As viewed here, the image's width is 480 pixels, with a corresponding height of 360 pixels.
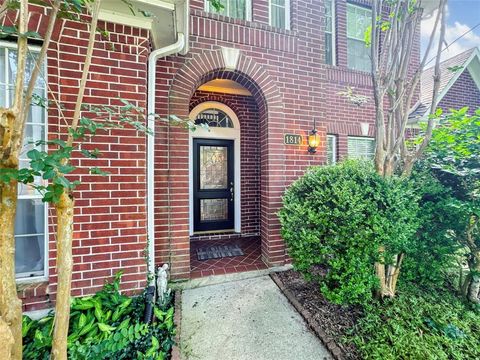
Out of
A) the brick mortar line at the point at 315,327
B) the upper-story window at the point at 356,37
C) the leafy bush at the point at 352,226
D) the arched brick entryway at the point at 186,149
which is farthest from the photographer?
the upper-story window at the point at 356,37

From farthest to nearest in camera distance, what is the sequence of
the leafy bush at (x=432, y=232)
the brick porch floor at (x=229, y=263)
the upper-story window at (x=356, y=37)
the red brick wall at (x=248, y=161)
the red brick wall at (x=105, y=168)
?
the upper-story window at (x=356, y=37) < the red brick wall at (x=248, y=161) < the brick porch floor at (x=229, y=263) < the leafy bush at (x=432, y=232) < the red brick wall at (x=105, y=168)

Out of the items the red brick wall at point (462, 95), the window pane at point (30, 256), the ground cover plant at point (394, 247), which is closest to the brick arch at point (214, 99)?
the ground cover plant at point (394, 247)

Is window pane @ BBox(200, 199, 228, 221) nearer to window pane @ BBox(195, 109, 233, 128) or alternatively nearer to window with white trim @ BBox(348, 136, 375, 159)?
window pane @ BBox(195, 109, 233, 128)

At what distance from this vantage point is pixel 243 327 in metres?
2.54

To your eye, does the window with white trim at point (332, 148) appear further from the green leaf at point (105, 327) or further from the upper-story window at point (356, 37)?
the green leaf at point (105, 327)

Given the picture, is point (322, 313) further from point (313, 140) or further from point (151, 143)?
point (151, 143)

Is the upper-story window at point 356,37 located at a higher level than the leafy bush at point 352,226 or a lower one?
higher

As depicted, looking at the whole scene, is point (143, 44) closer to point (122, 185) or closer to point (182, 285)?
point (122, 185)

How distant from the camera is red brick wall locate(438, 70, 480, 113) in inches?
256

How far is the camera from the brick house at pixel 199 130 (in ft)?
7.96

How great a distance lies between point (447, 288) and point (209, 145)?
495 centimetres

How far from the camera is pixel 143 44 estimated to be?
105 inches

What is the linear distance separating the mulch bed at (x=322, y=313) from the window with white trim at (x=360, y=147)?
3.51 metres

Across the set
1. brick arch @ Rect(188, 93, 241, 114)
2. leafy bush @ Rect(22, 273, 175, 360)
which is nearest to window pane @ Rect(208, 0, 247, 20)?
brick arch @ Rect(188, 93, 241, 114)
